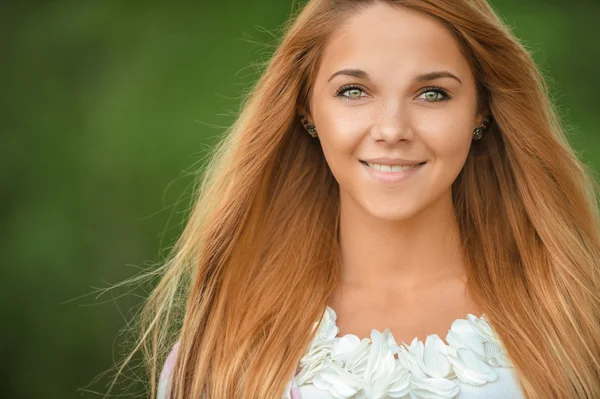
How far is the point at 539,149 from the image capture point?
8.84ft

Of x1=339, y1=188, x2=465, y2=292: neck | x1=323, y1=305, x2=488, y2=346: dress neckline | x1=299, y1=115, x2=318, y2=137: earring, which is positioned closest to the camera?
x1=323, y1=305, x2=488, y2=346: dress neckline

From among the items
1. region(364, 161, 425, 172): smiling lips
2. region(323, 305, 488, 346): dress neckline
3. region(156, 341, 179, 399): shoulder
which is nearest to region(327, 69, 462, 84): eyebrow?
region(364, 161, 425, 172): smiling lips

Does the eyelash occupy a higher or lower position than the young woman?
higher

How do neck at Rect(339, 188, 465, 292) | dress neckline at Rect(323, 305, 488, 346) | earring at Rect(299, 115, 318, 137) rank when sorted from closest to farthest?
dress neckline at Rect(323, 305, 488, 346)
neck at Rect(339, 188, 465, 292)
earring at Rect(299, 115, 318, 137)

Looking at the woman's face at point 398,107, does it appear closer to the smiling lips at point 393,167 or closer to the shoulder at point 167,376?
the smiling lips at point 393,167

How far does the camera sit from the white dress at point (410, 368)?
2.44m

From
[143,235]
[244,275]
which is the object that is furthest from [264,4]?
[244,275]

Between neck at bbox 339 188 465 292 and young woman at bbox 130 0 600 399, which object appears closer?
young woman at bbox 130 0 600 399

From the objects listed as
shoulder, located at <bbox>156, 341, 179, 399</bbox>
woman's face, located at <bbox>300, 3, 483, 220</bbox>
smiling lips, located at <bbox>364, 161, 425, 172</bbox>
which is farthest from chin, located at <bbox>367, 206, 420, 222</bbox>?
shoulder, located at <bbox>156, 341, 179, 399</bbox>

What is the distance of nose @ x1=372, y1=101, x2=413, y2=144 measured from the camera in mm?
2459

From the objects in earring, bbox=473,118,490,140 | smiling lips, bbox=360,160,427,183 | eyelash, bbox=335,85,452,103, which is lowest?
smiling lips, bbox=360,160,427,183

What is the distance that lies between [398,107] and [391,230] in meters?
0.40

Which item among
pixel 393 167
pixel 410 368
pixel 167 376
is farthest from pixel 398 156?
pixel 167 376

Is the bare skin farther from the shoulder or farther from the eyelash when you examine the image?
the shoulder
